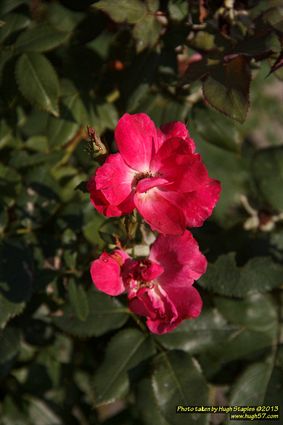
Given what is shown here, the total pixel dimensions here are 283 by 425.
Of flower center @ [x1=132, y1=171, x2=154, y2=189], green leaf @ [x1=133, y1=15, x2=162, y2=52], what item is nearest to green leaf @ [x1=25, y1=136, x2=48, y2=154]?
green leaf @ [x1=133, y1=15, x2=162, y2=52]

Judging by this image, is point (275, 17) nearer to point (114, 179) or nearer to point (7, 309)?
point (114, 179)

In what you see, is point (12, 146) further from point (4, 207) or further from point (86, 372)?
point (86, 372)

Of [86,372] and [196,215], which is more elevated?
[196,215]

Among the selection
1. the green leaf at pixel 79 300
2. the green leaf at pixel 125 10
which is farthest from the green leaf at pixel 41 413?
the green leaf at pixel 125 10

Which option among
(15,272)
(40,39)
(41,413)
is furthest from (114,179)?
(41,413)

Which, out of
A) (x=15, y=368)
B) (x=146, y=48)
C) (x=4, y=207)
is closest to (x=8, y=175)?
(x=4, y=207)

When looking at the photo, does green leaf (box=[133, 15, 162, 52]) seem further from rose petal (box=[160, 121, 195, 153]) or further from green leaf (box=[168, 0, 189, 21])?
rose petal (box=[160, 121, 195, 153])

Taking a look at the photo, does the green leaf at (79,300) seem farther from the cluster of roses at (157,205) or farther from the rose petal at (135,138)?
the rose petal at (135,138)

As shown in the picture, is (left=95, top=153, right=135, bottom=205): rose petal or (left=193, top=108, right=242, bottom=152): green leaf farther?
(left=193, top=108, right=242, bottom=152): green leaf
